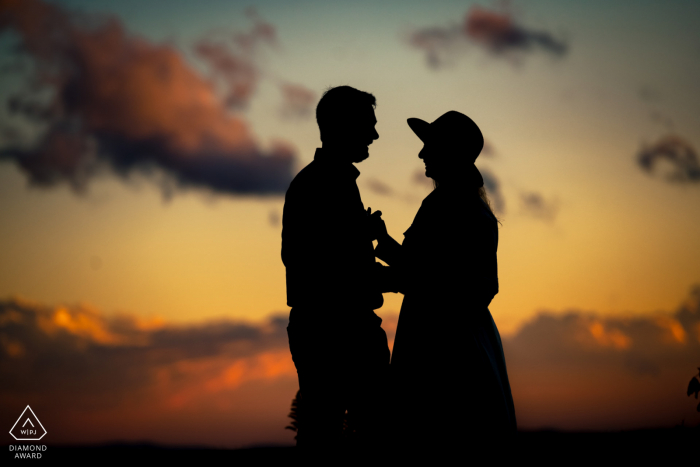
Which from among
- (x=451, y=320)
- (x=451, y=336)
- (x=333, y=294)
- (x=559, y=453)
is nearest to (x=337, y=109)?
(x=333, y=294)

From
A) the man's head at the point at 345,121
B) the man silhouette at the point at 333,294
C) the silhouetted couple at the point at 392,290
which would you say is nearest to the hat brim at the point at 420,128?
the silhouetted couple at the point at 392,290

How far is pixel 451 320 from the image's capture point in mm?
4770

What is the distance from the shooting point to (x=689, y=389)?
19.1ft

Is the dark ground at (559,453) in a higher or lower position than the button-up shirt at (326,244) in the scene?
lower

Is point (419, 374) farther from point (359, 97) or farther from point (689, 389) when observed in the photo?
point (689, 389)

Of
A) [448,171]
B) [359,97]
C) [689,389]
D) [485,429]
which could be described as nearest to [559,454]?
[689,389]

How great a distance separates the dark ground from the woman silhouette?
6.81 ft

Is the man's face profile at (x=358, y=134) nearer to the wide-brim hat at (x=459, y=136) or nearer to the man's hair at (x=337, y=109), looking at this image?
the man's hair at (x=337, y=109)

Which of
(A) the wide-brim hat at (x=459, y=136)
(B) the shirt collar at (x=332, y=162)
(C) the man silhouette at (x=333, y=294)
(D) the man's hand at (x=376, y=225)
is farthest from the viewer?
(A) the wide-brim hat at (x=459, y=136)

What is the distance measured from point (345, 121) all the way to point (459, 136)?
1.01m

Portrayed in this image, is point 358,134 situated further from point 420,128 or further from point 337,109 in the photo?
point 420,128

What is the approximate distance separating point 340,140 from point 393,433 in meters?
2.21

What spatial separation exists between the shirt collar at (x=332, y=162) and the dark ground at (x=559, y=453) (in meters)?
3.20

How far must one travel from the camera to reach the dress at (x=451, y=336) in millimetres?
4660
